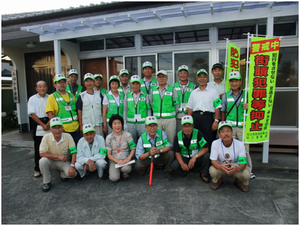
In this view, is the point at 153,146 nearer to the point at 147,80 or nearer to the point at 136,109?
the point at 136,109

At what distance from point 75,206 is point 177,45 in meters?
4.77

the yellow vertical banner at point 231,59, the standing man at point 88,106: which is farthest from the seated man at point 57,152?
the yellow vertical banner at point 231,59

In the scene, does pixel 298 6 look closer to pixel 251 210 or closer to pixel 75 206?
pixel 251 210

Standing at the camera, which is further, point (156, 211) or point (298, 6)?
point (298, 6)

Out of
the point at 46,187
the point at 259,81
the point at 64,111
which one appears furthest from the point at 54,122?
the point at 259,81

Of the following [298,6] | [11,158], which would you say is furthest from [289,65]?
[11,158]

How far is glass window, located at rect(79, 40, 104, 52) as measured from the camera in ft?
21.8

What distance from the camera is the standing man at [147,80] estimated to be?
4.30 m

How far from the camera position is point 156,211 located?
2.72 metres

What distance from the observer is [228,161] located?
329 cm

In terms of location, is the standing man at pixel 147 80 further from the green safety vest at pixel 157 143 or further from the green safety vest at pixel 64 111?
the green safety vest at pixel 64 111

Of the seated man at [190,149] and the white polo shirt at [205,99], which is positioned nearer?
the seated man at [190,149]

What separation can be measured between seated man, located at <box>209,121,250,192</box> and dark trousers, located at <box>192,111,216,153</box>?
485 millimetres

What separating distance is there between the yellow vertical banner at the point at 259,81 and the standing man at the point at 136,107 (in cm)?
191
